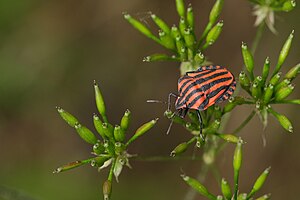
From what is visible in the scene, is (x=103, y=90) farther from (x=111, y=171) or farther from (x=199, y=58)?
(x=111, y=171)

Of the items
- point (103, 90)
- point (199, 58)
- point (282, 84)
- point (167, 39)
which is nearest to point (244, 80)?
point (282, 84)

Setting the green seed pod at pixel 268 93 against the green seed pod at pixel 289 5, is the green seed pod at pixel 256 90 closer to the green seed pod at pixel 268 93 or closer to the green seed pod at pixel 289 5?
the green seed pod at pixel 268 93

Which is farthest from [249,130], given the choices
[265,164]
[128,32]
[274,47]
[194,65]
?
[194,65]

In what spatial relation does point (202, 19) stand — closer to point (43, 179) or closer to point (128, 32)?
point (128, 32)

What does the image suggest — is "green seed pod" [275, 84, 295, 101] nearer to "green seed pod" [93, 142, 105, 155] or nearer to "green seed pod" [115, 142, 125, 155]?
"green seed pod" [115, 142, 125, 155]

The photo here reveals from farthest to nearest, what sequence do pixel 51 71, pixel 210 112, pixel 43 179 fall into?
pixel 51 71 < pixel 43 179 < pixel 210 112

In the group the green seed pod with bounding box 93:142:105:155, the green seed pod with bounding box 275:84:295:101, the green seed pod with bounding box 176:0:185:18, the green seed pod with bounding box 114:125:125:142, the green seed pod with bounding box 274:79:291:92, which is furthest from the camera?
the green seed pod with bounding box 176:0:185:18

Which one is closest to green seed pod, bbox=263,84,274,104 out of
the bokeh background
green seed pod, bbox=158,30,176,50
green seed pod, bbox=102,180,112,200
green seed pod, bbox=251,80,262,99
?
green seed pod, bbox=251,80,262,99
